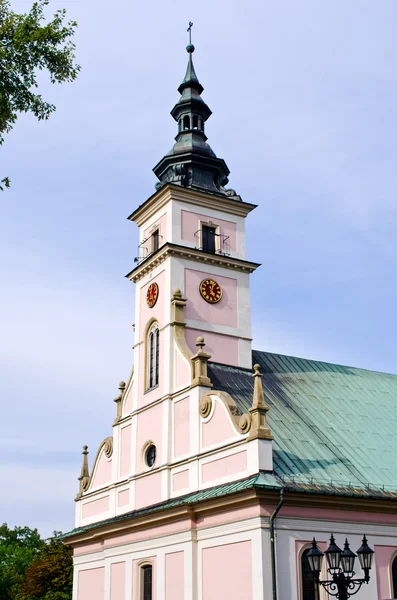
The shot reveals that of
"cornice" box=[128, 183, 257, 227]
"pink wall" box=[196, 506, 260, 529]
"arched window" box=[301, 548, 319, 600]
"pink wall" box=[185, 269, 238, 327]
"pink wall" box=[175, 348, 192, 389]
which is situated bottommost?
"arched window" box=[301, 548, 319, 600]

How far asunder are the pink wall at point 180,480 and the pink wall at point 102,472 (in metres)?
5.96

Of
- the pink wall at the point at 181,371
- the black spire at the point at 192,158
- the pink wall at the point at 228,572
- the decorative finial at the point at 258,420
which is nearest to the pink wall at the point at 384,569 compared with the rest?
the pink wall at the point at 228,572

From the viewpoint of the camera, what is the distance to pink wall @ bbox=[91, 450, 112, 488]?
33938mm

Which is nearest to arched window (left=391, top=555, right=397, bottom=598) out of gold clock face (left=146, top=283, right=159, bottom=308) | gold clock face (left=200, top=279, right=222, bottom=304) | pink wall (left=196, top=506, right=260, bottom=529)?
pink wall (left=196, top=506, right=260, bottom=529)

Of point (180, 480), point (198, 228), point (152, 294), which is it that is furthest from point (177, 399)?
point (198, 228)

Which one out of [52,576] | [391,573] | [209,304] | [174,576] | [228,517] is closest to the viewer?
[228,517]

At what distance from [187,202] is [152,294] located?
426cm

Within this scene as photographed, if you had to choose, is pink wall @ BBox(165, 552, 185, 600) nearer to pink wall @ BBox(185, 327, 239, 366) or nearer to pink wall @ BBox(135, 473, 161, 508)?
pink wall @ BBox(135, 473, 161, 508)

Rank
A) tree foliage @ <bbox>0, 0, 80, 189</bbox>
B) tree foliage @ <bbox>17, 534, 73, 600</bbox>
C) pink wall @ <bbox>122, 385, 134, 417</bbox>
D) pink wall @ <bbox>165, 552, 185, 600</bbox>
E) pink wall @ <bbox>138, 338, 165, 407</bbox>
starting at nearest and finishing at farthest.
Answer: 1. tree foliage @ <bbox>0, 0, 80, 189</bbox>
2. pink wall @ <bbox>165, 552, 185, 600</bbox>
3. pink wall @ <bbox>138, 338, 165, 407</bbox>
4. pink wall @ <bbox>122, 385, 134, 417</bbox>
5. tree foliage @ <bbox>17, 534, 73, 600</bbox>

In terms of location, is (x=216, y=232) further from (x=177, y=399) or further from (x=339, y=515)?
(x=339, y=515)

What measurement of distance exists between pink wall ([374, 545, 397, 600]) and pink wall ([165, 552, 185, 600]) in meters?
6.33

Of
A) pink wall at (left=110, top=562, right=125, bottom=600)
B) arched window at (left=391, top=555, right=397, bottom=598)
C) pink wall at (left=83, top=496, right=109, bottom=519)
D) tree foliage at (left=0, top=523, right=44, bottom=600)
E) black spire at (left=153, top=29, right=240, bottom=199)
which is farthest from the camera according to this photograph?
tree foliage at (left=0, top=523, right=44, bottom=600)

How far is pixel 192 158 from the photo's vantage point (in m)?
35.2

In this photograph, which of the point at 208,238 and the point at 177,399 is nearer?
the point at 177,399
